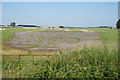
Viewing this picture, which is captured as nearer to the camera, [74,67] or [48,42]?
[74,67]

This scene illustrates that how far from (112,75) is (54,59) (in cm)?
139

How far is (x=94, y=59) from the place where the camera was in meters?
3.78

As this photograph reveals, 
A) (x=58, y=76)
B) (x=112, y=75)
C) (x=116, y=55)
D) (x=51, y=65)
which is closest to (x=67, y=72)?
(x=58, y=76)

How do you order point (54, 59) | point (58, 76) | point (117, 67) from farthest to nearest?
point (54, 59) < point (117, 67) < point (58, 76)

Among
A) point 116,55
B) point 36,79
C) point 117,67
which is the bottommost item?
point 36,79

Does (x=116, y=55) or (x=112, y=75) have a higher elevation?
(x=116, y=55)

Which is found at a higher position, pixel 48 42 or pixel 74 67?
pixel 48 42

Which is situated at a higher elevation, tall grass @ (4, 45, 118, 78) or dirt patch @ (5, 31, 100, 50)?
dirt patch @ (5, 31, 100, 50)

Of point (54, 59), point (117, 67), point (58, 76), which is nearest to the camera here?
point (58, 76)

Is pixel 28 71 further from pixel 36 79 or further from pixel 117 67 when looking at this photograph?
pixel 117 67

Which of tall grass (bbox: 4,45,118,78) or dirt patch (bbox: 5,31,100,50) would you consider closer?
tall grass (bbox: 4,45,118,78)

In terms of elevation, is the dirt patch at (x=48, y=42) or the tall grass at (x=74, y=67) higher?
the dirt patch at (x=48, y=42)

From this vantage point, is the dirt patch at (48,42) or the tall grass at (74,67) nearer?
the tall grass at (74,67)

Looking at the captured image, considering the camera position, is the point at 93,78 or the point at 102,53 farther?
the point at 102,53
